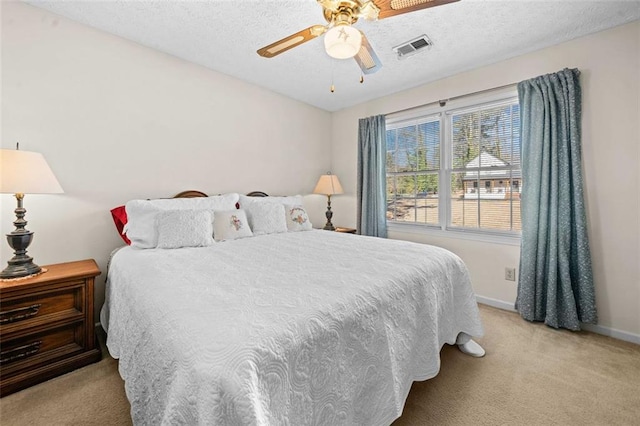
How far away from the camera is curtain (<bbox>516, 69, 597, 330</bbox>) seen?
A: 229cm

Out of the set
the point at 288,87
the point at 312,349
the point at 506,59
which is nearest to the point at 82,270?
the point at 312,349

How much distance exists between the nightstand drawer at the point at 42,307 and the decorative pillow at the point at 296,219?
5.74 ft

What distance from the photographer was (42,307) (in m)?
1.73

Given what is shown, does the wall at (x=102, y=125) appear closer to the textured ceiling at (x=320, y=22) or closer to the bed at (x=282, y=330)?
the textured ceiling at (x=320, y=22)

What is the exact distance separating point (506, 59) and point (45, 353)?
440cm

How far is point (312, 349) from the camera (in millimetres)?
941

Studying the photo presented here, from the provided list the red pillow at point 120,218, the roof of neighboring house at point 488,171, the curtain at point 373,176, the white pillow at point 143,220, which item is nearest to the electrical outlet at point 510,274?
the roof of neighboring house at point 488,171

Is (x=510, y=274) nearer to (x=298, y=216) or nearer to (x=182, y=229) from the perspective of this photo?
(x=298, y=216)

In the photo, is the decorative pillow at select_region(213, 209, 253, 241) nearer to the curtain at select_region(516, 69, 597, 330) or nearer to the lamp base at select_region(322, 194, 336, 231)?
the lamp base at select_region(322, 194, 336, 231)

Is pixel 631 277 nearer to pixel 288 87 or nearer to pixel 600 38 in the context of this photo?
pixel 600 38

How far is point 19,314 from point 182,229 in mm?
1001

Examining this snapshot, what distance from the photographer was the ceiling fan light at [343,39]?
1488 millimetres

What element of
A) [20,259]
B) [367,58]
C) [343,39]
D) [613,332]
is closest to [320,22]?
[367,58]

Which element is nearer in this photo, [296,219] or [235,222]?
[235,222]
